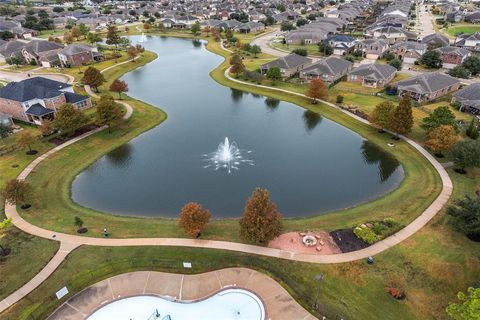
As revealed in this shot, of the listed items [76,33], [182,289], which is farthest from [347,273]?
[76,33]

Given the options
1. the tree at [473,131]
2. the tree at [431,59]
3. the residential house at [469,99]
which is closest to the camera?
the tree at [473,131]

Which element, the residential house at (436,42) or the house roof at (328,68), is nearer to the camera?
the house roof at (328,68)

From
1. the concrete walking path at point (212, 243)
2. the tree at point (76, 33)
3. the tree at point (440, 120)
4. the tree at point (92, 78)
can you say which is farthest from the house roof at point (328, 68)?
the tree at point (76, 33)

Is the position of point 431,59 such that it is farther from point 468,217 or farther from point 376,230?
point 376,230

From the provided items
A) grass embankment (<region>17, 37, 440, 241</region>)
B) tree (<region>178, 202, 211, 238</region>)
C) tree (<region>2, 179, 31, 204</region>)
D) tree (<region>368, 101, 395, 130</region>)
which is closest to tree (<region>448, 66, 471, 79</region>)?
tree (<region>368, 101, 395, 130</region>)

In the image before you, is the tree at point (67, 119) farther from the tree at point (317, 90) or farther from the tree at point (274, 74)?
the tree at point (317, 90)

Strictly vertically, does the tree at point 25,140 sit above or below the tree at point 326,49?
below

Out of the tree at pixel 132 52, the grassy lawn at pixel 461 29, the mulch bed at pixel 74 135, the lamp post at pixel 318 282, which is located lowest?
the mulch bed at pixel 74 135

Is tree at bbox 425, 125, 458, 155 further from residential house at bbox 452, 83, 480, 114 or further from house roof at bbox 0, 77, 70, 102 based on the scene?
house roof at bbox 0, 77, 70, 102
